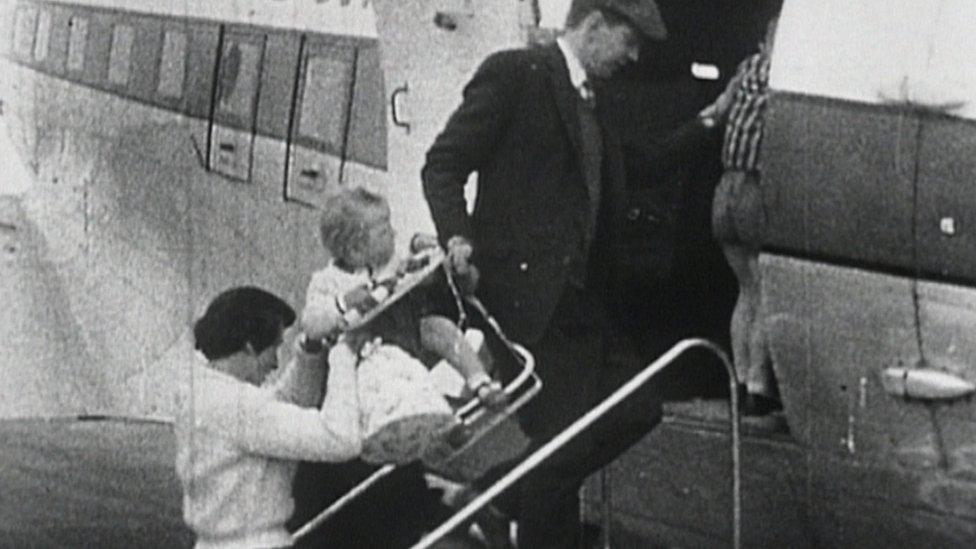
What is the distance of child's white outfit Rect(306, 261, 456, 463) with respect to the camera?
466cm

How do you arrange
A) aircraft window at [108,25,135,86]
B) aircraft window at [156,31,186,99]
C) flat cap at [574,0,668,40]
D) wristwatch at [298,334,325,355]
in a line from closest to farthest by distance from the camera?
flat cap at [574,0,668,40]
wristwatch at [298,334,325,355]
aircraft window at [156,31,186,99]
aircraft window at [108,25,135,86]

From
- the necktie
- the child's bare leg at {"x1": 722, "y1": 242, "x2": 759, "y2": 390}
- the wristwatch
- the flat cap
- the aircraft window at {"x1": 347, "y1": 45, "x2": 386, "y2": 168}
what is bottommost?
the wristwatch

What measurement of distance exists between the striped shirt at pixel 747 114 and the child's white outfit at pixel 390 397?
0.73 metres

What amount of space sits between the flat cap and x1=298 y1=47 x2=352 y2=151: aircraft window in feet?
1.66

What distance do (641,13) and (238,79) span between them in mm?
859

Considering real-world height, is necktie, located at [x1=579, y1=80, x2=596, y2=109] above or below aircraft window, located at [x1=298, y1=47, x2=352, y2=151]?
above

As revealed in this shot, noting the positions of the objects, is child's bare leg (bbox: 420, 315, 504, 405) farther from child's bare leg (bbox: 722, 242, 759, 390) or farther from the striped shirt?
the striped shirt

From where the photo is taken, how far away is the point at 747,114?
4422 millimetres

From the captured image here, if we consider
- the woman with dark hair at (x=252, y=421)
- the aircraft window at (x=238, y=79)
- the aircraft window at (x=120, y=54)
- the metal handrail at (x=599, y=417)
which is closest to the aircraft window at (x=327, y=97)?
the aircraft window at (x=238, y=79)

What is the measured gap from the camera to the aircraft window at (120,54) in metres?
5.05

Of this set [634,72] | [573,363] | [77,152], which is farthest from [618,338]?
[77,152]

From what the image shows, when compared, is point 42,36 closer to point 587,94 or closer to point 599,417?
point 587,94

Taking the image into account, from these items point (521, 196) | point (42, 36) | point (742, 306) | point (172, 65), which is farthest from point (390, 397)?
point (42, 36)

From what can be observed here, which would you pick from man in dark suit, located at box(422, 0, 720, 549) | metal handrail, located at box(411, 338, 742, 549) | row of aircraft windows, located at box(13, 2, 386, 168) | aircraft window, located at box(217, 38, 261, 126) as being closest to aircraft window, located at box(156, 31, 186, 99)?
row of aircraft windows, located at box(13, 2, 386, 168)
